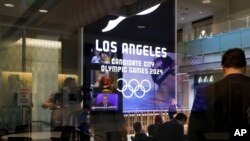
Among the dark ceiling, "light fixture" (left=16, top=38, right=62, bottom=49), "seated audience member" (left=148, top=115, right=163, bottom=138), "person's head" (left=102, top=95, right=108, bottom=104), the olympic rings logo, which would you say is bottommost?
"seated audience member" (left=148, top=115, right=163, bottom=138)

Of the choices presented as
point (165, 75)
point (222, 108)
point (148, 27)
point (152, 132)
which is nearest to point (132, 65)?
point (165, 75)

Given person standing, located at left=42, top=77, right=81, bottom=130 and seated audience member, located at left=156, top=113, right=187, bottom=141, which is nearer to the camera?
seated audience member, located at left=156, top=113, right=187, bottom=141

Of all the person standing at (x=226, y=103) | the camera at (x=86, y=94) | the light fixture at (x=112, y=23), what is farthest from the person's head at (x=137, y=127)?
the person standing at (x=226, y=103)

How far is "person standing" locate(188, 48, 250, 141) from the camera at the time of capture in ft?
5.50

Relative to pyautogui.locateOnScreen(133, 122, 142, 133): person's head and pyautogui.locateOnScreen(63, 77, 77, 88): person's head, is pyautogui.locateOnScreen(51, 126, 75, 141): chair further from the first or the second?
pyautogui.locateOnScreen(133, 122, 142, 133): person's head

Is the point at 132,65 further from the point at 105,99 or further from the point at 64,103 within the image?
the point at 64,103

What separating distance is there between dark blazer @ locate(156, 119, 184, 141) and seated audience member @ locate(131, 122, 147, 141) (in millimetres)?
170

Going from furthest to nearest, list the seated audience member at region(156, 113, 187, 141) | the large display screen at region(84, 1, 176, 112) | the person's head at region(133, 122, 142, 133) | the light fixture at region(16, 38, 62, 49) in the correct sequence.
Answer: the light fixture at region(16, 38, 62, 49) → the person's head at region(133, 122, 142, 133) → the large display screen at region(84, 1, 176, 112) → the seated audience member at region(156, 113, 187, 141)

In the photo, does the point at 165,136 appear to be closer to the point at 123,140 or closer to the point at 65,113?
the point at 123,140

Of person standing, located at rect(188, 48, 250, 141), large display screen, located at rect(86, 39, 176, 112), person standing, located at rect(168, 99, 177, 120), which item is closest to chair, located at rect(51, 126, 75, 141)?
large display screen, located at rect(86, 39, 176, 112)

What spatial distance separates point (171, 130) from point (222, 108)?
1.43m

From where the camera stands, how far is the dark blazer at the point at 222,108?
171 centimetres

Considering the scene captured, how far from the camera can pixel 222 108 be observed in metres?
1.82

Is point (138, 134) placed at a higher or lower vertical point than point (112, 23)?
lower
